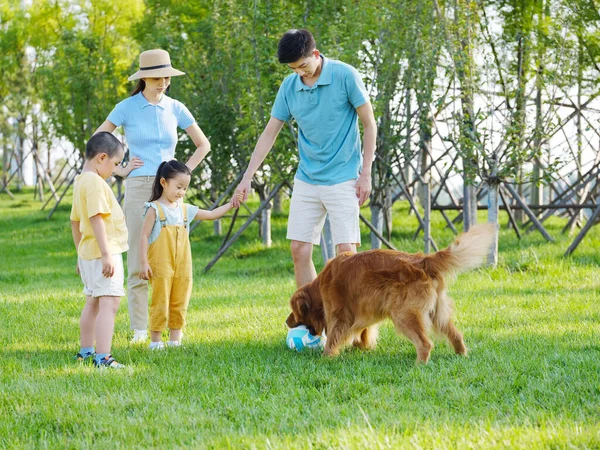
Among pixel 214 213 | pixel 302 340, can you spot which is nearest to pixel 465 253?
pixel 302 340

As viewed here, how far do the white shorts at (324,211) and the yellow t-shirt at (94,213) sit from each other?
1265 millimetres

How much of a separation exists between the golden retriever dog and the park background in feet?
0.62

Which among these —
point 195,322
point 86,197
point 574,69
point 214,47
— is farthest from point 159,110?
point 214,47

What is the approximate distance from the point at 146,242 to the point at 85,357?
34.0 inches

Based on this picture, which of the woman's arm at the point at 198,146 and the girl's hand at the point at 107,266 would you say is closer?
the girl's hand at the point at 107,266

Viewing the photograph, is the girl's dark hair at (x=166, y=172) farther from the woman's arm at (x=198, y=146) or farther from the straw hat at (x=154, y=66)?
the straw hat at (x=154, y=66)

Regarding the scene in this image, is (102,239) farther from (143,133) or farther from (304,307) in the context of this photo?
(304,307)

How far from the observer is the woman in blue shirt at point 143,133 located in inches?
231

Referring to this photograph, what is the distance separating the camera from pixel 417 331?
478 centimetres

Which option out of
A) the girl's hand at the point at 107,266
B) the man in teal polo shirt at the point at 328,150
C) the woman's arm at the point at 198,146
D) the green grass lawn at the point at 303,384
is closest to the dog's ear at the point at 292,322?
the green grass lawn at the point at 303,384

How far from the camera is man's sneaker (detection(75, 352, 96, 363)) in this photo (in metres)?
5.28

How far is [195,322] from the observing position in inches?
268

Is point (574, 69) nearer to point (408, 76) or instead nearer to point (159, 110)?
point (408, 76)

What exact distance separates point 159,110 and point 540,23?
23.4 feet
